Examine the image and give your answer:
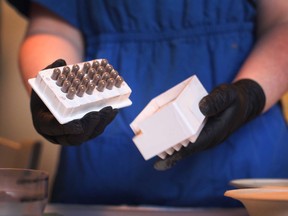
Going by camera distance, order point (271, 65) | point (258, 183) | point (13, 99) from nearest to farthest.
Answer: point (258, 183) → point (271, 65) → point (13, 99)

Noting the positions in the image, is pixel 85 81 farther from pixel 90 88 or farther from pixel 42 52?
pixel 42 52

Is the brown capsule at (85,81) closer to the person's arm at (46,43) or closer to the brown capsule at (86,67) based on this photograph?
the brown capsule at (86,67)

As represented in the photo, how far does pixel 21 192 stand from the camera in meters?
0.41

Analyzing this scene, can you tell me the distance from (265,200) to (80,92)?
0.17 m

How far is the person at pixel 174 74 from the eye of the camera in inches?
23.9

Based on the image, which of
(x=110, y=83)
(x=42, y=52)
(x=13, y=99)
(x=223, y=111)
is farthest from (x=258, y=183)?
(x=13, y=99)

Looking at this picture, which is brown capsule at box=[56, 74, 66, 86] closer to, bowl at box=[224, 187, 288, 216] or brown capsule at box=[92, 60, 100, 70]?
brown capsule at box=[92, 60, 100, 70]

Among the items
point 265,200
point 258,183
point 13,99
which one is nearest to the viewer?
point 265,200

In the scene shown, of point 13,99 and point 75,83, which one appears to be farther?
point 13,99

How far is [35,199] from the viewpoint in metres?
0.42

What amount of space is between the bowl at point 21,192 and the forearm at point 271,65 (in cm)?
28

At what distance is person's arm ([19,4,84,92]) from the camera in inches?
24.0

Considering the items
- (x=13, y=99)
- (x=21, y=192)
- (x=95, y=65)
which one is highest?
(x=95, y=65)

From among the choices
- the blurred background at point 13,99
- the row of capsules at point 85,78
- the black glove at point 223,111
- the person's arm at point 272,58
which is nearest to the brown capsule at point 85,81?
the row of capsules at point 85,78
